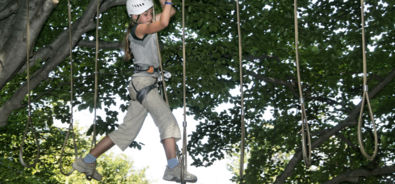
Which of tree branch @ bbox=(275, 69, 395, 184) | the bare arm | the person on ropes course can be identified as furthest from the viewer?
tree branch @ bbox=(275, 69, 395, 184)

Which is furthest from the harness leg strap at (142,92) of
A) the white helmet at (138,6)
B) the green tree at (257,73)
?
the green tree at (257,73)

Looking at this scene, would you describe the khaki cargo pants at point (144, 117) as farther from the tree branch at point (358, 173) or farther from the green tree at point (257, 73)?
the tree branch at point (358, 173)

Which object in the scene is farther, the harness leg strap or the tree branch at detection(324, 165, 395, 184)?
the tree branch at detection(324, 165, 395, 184)

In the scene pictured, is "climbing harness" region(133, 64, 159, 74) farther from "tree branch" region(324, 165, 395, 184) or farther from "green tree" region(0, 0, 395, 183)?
"tree branch" region(324, 165, 395, 184)

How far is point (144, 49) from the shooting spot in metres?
4.24

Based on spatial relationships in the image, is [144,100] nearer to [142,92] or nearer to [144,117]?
[142,92]

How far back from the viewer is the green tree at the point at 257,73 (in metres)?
7.99

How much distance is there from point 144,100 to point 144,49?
16.6 inches

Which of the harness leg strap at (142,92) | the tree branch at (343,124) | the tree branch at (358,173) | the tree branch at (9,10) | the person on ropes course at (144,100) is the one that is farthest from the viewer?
the tree branch at (358,173)

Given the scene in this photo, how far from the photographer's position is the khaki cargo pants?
411cm

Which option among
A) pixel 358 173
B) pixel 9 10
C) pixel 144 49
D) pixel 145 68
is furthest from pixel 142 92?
pixel 358 173

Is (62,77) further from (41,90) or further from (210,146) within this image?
(210,146)

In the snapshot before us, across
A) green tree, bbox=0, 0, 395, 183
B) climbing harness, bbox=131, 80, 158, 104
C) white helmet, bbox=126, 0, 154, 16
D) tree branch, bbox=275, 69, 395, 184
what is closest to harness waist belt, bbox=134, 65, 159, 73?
climbing harness, bbox=131, 80, 158, 104

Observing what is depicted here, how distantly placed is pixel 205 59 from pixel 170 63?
83cm
